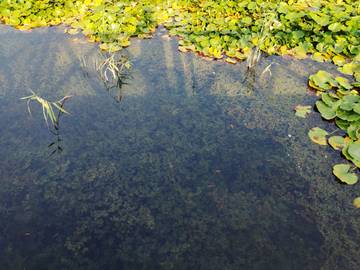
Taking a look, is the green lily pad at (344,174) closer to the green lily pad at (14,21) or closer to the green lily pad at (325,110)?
the green lily pad at (325,110)

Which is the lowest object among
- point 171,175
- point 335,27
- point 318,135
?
point 171,175

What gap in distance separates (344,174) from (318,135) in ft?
1.13

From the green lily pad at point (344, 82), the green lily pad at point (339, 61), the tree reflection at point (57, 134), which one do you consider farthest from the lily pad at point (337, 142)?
the tree reflection at point (57, 134)

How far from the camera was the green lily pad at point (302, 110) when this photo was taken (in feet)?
6.08

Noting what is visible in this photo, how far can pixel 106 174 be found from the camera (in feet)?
4.98

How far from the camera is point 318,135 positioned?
1684mm

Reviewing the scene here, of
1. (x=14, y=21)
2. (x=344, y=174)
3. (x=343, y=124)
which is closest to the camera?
(x=344, y=174)

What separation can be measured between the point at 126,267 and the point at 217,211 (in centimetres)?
56

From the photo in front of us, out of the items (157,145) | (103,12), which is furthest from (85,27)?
(157,145)

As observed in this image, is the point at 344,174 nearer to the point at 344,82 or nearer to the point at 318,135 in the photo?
the point at 318,135

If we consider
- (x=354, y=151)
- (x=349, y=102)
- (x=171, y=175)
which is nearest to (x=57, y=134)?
(x=171, y=175)

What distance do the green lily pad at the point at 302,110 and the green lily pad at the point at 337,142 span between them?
0.29m

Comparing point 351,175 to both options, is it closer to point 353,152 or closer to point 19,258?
point 353,152

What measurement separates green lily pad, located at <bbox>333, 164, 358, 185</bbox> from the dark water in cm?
6
